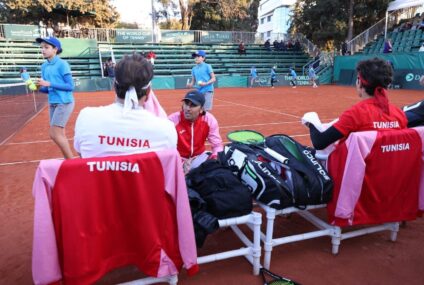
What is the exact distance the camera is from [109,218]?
2020 mm

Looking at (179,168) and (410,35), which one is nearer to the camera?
(179,168)

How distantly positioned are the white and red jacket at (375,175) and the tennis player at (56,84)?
3.86m

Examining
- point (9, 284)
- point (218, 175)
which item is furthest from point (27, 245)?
point (218, 175)

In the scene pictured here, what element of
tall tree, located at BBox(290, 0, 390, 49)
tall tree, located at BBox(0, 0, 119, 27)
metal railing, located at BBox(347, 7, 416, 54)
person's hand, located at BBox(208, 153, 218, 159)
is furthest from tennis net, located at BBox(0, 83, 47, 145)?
tall tree, located at BBox(290, 0, 390, 49)

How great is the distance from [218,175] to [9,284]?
1780 mm

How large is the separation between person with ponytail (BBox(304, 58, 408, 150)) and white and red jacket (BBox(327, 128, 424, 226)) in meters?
0.09

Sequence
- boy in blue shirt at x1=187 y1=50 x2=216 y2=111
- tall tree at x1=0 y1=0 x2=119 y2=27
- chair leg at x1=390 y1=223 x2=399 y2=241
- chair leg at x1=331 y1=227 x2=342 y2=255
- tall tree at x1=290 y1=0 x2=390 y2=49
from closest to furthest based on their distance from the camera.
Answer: chair leg at x1=331 y1=227 x2=342 y2=255 < chair leg at x1=390 y1=223 x2=399 y2=241 < boy in blue shirt at x1=187 y1=50 x2=216 y2=111 < tall tree at x1=290 y1=0 x2=390 y2=49 < tall tree at x1=0 y1=0 x2=119 y2=27

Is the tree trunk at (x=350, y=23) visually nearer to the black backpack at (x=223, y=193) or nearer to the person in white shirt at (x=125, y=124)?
the black backpack at (x=223, y=193)

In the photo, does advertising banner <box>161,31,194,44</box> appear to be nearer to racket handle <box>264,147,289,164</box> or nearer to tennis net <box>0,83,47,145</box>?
tennis net <box>0,83,47,145</box>

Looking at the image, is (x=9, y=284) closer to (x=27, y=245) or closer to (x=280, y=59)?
(x=27, y=245)

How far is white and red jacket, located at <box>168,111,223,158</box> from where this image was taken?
3680 mm

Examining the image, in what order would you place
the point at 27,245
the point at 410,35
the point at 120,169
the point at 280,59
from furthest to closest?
the point at 280,59 → the point at 410,35 → the point at 27,245 → the point at 120,169

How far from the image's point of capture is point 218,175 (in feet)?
8.55

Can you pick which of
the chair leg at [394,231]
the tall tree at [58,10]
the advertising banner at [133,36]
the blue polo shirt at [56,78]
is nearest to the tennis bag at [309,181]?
the chair leg at [394,231]
